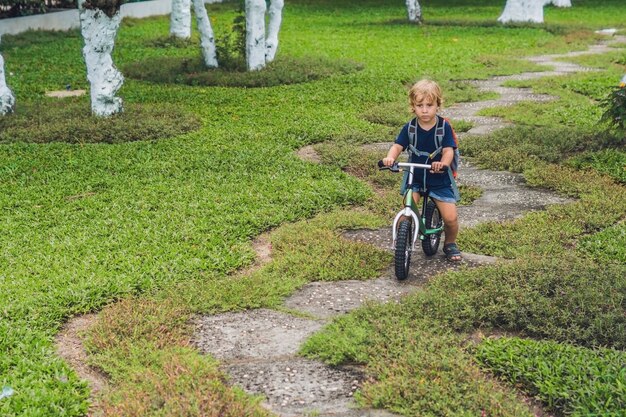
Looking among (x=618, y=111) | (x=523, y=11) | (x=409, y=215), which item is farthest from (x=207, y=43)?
(x=523, y=11)

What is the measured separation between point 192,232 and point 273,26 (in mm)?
9167

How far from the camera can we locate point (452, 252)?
19.2 feet

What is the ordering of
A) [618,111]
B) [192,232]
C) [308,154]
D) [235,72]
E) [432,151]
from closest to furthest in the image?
[432,151] → [192,232] → [618,111] → [308,154] → [235,72]

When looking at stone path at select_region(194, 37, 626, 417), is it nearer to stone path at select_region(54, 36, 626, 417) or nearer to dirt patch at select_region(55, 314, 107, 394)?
stone path at select_region(54, 36, 626, 417)

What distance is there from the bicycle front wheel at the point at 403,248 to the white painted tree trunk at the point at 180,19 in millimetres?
15323

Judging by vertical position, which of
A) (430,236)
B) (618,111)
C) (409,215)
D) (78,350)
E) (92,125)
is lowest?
(78,350)

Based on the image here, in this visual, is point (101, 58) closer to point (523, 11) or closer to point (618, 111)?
point (618, 111)

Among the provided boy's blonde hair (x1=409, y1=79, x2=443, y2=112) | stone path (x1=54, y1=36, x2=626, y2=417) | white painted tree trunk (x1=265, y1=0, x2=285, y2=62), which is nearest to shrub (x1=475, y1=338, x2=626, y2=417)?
stone path (x1=54, y1=36, x2=626, y2=417)

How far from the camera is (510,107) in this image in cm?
1122

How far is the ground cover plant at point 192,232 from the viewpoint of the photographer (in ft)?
13.5

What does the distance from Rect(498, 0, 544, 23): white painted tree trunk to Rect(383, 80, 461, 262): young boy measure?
63.3 feet

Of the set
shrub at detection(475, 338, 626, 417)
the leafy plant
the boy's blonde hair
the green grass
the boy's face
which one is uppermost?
the boy's blonde hair

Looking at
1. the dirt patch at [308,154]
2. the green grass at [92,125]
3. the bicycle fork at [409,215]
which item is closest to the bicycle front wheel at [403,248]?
the bicycle fork at [409,215]

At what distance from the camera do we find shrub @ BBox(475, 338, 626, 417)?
3807 millimetres
